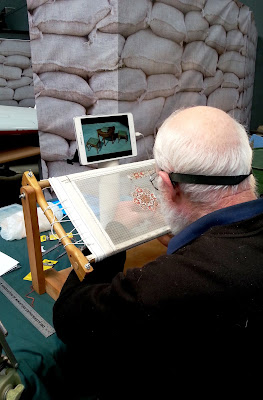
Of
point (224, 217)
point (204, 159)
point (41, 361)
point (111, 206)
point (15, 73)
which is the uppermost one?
point (15, 73)

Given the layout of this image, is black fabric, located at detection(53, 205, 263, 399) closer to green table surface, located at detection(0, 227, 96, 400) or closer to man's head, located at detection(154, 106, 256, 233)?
man's head, located at detection(154, 106, 256, 233)

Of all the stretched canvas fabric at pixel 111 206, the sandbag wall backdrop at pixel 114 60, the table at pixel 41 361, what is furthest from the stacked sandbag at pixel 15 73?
the table at pixel 41 361

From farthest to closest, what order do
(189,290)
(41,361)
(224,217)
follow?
(41,361) → (224,217) → (189,290)

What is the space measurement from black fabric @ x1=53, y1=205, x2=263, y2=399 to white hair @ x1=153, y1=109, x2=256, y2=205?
13 centimetres

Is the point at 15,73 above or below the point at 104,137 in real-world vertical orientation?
above

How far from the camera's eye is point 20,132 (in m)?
3.81

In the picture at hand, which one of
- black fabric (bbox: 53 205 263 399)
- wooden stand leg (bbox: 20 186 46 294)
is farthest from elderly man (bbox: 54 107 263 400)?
wooden stand leg (bbox: 20 186 46 294)

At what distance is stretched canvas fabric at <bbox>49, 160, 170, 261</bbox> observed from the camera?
1.04m

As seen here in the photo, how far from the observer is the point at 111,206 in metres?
1.16

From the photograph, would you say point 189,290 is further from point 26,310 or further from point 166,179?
point 26,310

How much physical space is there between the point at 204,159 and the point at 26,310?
0.85 meters

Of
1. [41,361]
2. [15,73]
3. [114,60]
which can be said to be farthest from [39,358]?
[15,73]

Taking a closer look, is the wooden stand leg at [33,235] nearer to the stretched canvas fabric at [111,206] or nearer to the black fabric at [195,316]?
the stretched canvas fabric at [111,206]

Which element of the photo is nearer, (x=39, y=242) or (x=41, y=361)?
(x=41, y=361)
